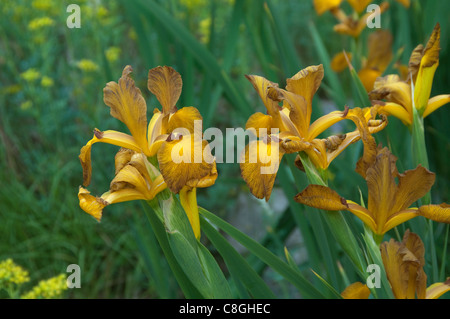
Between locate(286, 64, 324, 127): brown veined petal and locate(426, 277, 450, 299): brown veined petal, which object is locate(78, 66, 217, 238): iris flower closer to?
locate(286, 64, 324, 127): brown veined petal

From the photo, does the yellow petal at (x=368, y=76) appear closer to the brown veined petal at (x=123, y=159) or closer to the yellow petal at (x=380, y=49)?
the yellow petal at (x=380, y=49)

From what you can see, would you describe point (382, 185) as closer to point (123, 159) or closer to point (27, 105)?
point (123, 159)

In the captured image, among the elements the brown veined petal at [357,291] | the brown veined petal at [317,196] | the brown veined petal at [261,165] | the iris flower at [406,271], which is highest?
the brown veined petal at [261,165]

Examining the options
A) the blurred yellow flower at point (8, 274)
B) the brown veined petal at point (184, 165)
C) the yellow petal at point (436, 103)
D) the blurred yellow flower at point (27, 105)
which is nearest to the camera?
the brown veined petal at point (184, 165)

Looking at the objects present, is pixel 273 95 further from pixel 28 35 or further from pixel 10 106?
pixel 10 106

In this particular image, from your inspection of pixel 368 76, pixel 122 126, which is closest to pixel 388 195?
pixel 122 126

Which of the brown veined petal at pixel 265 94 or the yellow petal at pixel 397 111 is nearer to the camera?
the brown veined petal at pixel 265 94

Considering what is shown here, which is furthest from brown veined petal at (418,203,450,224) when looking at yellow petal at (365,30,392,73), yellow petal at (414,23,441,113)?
yellow petal at (365,30,392,73)

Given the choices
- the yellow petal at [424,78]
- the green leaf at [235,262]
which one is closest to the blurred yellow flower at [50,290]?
the green leaf at [235,262]

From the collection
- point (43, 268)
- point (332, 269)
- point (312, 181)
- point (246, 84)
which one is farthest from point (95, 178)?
point (312, 181)
